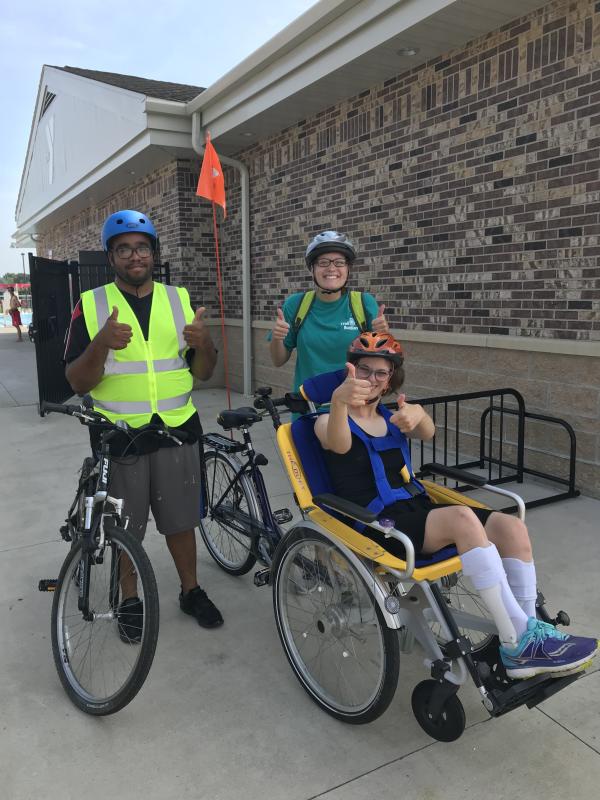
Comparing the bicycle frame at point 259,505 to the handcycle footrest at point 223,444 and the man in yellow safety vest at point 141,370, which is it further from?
the man in yellow safety vest at point 141,370

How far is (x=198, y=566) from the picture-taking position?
3.87 metres

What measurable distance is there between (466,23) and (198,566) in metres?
4.75

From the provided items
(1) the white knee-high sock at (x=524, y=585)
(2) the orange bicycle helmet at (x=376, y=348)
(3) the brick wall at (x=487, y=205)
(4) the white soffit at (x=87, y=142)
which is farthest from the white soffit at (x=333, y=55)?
(1) the white knee-high sock at (x=524, y=585)

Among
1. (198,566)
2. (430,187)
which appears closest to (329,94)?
(430,187)

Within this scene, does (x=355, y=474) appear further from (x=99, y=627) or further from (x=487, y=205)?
(x=487, y=205)

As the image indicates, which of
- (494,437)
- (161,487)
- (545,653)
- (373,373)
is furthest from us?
(494,437)

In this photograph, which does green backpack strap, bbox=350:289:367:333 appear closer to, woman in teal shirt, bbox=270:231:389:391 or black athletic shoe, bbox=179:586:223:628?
woman in teal shirt, bbox=270:231:389:391

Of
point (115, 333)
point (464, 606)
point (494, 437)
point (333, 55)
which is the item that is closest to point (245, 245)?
point (333, 55)

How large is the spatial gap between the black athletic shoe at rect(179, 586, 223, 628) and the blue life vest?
113cm

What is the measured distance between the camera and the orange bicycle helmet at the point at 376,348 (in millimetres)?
→ 2494

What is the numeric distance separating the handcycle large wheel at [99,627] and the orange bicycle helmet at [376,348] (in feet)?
3.70

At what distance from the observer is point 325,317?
3.45 metres

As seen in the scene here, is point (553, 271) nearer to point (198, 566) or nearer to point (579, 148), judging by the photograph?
point (579, 148)

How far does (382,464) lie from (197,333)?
100cm
